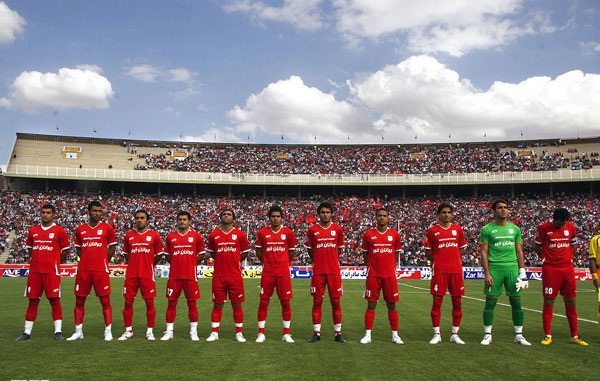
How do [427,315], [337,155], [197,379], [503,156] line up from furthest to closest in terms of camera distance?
1. [337,155]
2. [503,156]
3. [427,315]
4. [197,379]

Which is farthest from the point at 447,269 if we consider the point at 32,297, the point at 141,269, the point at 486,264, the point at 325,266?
the point at 32,297

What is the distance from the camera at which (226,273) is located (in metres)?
9.56

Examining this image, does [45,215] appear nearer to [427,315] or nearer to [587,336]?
[427,315]

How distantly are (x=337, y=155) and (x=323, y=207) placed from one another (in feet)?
176

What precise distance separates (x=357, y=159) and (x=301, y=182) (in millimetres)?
11066

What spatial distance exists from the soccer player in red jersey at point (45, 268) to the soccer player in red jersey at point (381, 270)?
6122 mm

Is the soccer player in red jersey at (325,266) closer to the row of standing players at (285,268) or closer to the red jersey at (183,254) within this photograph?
the row of standing players at (285,268)

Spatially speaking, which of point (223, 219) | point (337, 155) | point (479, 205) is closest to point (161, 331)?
point (223, 219)

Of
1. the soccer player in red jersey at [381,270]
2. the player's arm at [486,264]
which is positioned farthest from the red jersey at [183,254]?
the player's arm at [486,264]

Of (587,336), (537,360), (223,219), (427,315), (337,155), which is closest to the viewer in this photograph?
(537,360)

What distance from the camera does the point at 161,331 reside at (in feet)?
34.5

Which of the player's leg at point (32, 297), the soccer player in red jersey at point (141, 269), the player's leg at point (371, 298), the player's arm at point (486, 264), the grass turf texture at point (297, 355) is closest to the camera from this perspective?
the grass turf texture at point (297, 355)

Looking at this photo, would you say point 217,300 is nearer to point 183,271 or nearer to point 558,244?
point 183,271

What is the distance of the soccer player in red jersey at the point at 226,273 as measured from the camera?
950 centimetres
